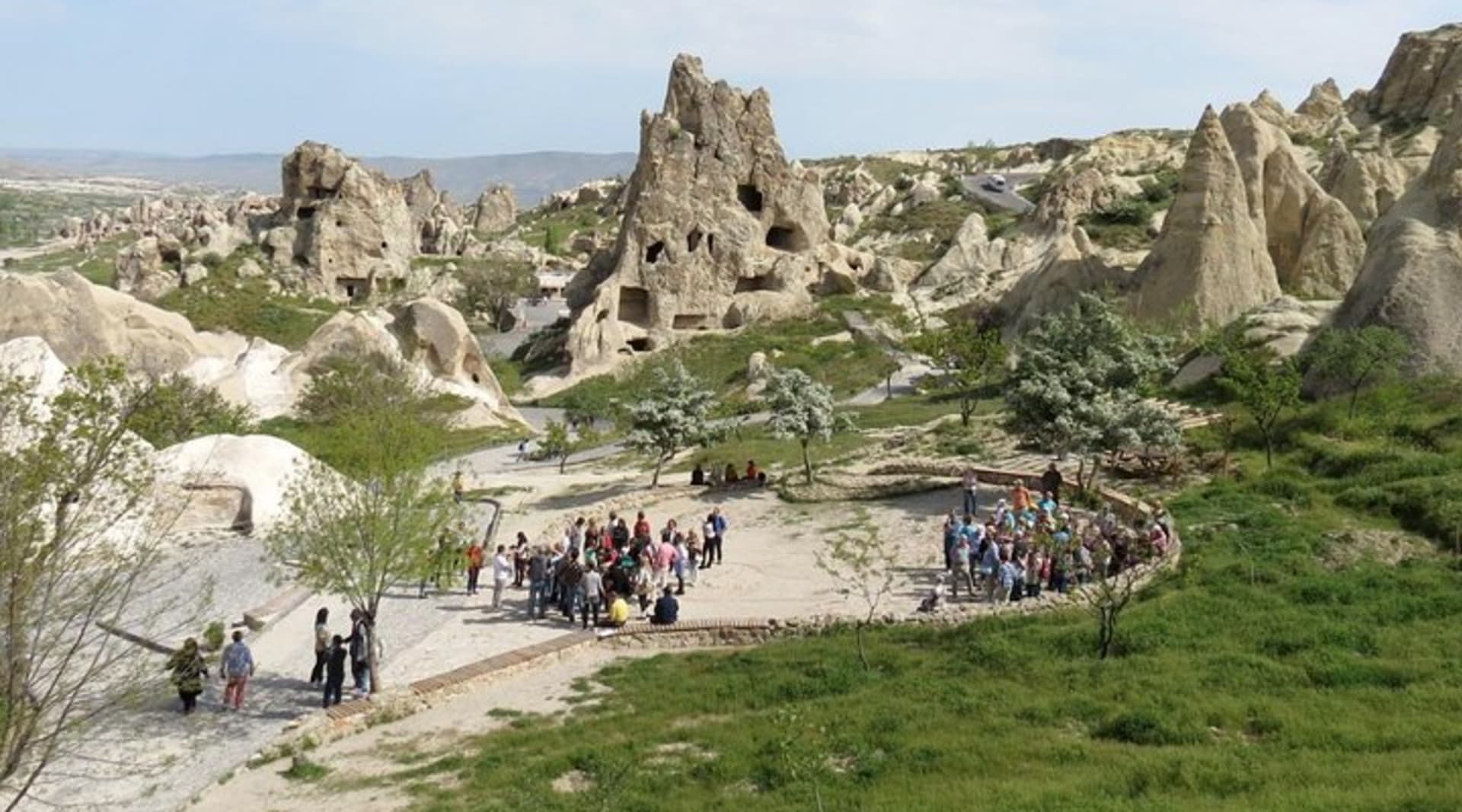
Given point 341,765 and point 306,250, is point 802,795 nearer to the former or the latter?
point 341,765

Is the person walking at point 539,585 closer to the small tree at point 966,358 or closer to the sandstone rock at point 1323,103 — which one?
the small tree at point 966,358

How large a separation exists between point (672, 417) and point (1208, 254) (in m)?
22.3

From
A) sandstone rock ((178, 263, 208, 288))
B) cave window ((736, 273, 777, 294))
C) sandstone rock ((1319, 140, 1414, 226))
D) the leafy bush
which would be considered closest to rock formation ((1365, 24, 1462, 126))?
sandstone rock ((1319, 140, 1414, 226))

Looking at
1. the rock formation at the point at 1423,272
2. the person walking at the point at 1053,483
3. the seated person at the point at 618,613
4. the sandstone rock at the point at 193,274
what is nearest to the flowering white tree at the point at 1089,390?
the person walking at the point at 1053,483

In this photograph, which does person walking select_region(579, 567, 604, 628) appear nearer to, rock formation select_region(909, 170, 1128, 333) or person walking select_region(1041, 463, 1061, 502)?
person walking select_region(1041, 463, 1061, 502)

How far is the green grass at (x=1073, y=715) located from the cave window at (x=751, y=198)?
47701 mm

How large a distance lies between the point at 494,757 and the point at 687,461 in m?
23.4

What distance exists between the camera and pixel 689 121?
6431cm

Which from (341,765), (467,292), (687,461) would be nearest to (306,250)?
(467,292)

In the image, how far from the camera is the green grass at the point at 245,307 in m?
63.8

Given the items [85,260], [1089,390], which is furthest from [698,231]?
[85,260]

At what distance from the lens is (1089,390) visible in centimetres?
2772

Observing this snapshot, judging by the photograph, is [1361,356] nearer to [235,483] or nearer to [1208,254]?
[1208,254]

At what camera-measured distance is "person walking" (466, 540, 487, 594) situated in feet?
76.7
